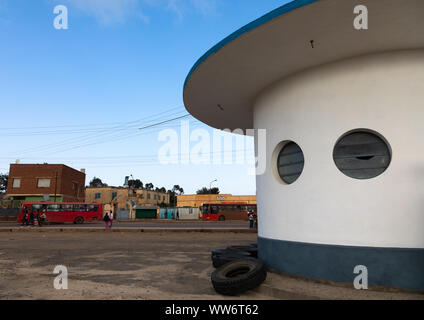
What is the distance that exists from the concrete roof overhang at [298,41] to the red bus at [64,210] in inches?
1306

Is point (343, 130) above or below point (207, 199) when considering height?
above

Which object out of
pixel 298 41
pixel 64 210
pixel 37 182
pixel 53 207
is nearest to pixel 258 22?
pixel 298 41

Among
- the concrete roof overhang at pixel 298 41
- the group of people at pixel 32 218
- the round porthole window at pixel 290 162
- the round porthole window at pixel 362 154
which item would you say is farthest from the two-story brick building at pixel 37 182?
the round porthole window at pixel 362 154

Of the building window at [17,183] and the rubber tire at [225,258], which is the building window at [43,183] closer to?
the building window at [17,183]

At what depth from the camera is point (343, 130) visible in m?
6.76

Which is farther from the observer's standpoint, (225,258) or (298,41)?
(225,258)

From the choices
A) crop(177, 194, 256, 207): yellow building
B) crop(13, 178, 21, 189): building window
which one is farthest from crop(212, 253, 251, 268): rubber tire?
crop(13, 178, 21, 189): building window

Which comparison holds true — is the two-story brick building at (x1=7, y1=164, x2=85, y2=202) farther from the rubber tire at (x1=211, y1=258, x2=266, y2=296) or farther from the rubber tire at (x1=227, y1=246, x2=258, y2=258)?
the rubber tire at (x1=211, y1=258, x2=266, y2=296)

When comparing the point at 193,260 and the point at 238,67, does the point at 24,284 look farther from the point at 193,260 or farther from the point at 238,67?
the point at 238,67

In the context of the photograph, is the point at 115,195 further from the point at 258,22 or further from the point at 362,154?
the point at 258,22

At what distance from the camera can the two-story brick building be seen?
50.1 meters

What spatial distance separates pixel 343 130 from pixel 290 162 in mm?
1657

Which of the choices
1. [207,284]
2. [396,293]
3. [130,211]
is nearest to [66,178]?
[130,211]

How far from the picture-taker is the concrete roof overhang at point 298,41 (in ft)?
17.2
